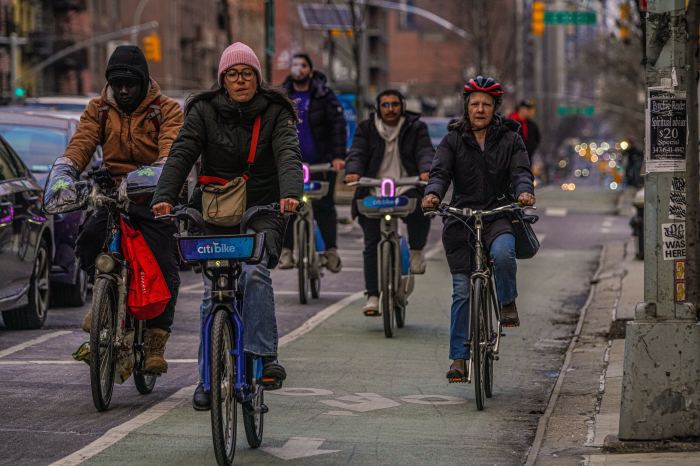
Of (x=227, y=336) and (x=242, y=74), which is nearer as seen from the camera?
(x=227, y=336)

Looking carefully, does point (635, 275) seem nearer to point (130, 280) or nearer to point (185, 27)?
point (130, 280)

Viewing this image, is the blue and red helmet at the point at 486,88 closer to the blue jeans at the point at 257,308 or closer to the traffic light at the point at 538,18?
the blue jeans at the point at 257,308

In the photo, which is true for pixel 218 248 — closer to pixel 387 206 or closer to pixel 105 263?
pixel 105 263

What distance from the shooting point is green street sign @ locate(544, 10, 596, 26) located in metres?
55.3

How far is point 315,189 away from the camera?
1559cm

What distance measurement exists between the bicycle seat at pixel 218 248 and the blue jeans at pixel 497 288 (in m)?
2.46

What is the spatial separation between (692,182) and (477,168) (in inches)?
54.1

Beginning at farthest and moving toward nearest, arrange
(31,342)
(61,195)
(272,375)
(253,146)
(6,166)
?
(6,166), (31,342), (61,195), (253,146), (272,375)

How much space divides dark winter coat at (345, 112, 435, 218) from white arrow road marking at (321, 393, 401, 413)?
12.8ft

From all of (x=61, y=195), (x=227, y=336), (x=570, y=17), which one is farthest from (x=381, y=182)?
(x=570, y=17)

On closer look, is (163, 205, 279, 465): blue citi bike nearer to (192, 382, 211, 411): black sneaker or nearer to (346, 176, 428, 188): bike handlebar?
(192, 382, 211, 411): black sneaker

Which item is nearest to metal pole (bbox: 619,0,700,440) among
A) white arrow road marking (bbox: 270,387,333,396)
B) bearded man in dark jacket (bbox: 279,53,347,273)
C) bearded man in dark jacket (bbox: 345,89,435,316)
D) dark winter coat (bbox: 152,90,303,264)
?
dark winter coat (bbox: 152,90,303,264)

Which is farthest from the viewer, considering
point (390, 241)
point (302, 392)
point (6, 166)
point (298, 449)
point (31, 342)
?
point (390, 241)

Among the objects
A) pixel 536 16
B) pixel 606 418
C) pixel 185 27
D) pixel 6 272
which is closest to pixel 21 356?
pixel 6 272
